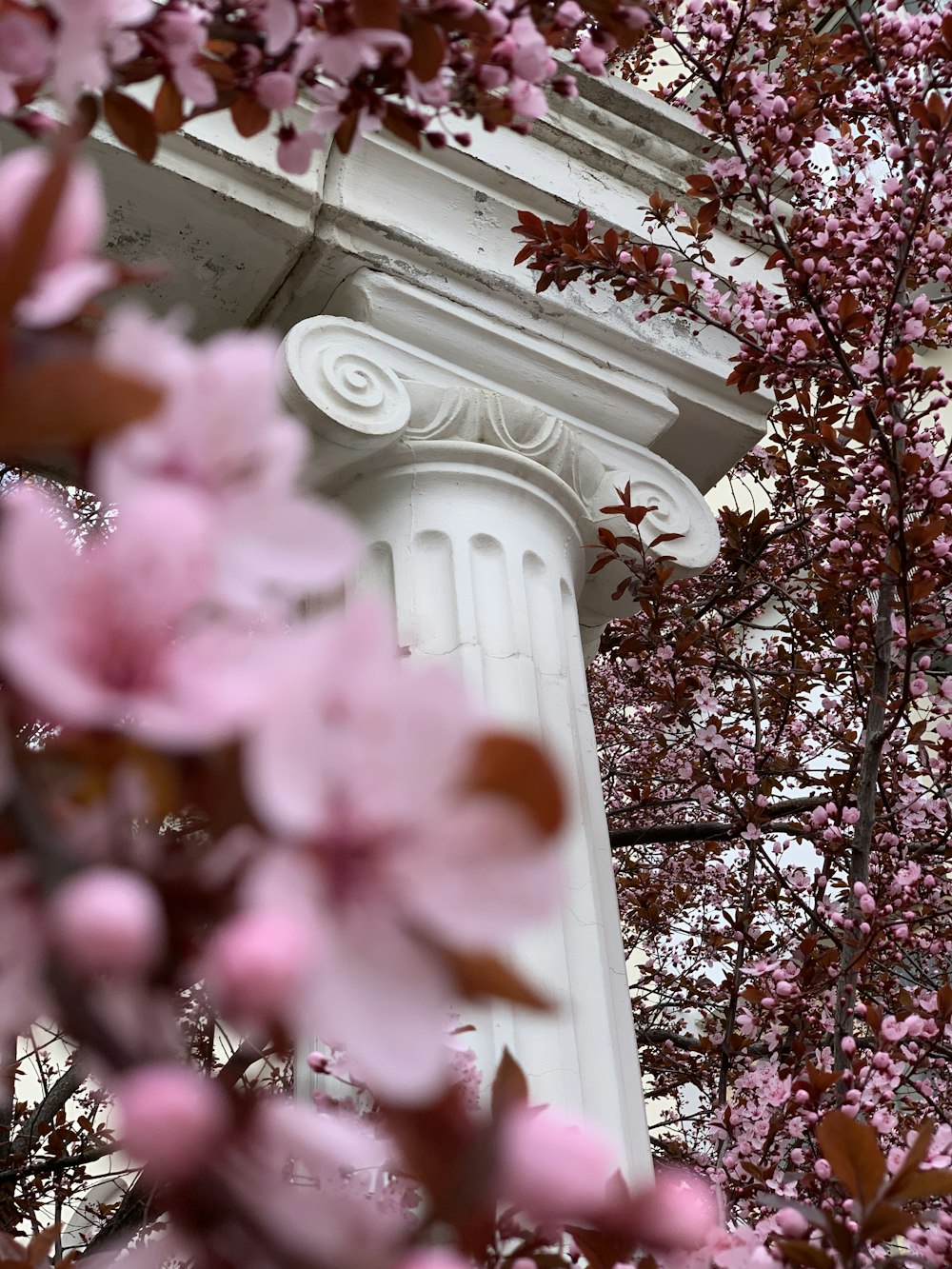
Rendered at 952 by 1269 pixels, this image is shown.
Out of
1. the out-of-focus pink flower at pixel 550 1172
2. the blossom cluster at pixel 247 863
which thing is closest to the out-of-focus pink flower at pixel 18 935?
the blossom cluster at pixel 247 863

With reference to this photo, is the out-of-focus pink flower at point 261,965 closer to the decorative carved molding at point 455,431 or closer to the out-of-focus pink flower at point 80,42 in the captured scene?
the out-of-focus pink flower at point 80,42

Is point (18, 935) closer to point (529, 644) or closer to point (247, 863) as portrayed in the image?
point (247, 863)

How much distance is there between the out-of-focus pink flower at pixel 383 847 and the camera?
25cm

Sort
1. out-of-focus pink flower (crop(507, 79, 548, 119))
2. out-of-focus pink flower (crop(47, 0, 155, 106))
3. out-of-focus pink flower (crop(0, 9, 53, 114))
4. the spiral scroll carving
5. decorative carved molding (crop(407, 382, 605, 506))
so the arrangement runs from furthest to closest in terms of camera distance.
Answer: decorative carved molding (crop(407, 382, 605, 506))
the spiral scroll carving
out-of-focus pink flower (crop(507, 79, 548, 119))
out-of-focus pink flower (crop(0, 9, 53, 114))
out-of-focus pink flower (crop(47, 0, 155, 106))

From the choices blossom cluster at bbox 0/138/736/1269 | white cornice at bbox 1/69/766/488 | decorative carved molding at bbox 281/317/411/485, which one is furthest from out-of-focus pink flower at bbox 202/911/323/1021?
white cornice at bbox 1/69/766/488

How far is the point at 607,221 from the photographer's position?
234 centimetres

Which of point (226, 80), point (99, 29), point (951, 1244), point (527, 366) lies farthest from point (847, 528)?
point (99, 29)

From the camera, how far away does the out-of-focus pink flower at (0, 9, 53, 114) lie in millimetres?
642

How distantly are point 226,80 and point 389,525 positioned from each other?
111 centimetres

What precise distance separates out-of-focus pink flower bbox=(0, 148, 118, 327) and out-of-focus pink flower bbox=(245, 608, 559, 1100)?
0.15 meters

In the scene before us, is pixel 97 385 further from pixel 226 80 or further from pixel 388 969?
pixel 226 80

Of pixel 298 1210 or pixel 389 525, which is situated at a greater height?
pixel 389 525

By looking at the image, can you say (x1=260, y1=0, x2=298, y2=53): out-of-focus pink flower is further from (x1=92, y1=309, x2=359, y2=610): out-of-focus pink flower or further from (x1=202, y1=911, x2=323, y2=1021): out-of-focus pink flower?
(x1=202, y1=911, x2=323, y2=1021): out-of-focus pink flower

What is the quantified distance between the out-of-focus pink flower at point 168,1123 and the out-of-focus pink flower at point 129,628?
0.24ft
